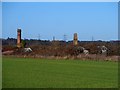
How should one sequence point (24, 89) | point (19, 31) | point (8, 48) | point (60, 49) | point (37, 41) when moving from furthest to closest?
point (37, 41) → point (19, 31) → point (8, 48) → point (60, 49) → point (24, 89)

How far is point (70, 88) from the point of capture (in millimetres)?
9086

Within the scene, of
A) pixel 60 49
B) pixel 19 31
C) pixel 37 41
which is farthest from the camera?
pixel 37 41

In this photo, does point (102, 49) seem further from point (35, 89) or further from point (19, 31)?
point (35, 89)

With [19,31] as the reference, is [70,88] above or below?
below

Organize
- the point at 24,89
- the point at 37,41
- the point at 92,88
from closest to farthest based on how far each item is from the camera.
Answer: the point at 24,89 → the point at 92,88 → the point at 37,41

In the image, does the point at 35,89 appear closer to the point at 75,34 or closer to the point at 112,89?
the point at 112,89

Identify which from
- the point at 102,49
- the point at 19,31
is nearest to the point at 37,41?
the point at 19,31

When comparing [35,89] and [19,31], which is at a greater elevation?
[19,31]

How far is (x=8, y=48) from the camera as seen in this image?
42906 mm

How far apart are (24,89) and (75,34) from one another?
123 ft

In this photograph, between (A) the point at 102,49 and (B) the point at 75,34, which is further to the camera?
(B) the point at 75,34

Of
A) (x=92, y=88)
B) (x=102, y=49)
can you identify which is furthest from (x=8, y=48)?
(x=92, y=88)

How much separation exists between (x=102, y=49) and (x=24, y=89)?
28.4 metres

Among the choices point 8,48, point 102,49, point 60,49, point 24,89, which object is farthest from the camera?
point 8,48
